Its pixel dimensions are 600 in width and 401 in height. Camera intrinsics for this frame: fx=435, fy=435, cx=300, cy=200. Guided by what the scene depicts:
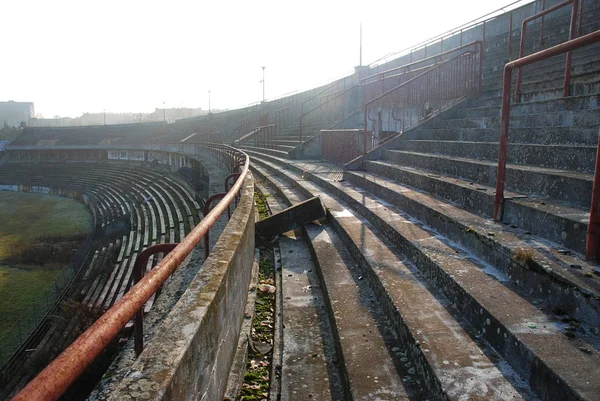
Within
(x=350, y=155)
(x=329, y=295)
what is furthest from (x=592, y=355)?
(x=350, y=155)

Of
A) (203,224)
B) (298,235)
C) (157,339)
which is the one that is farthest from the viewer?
(298,235)

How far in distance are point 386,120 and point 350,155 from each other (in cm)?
210

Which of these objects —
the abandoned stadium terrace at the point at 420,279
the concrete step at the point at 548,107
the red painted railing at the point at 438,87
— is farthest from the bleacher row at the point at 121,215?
the red painted railing at the point at 438,87

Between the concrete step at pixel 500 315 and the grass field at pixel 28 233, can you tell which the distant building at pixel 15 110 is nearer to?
the grass field at pixel 28 233

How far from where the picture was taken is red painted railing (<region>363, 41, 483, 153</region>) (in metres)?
8.68

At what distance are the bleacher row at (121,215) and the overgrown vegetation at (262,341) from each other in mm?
4878

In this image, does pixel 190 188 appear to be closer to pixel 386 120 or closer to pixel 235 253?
pixel 386 120

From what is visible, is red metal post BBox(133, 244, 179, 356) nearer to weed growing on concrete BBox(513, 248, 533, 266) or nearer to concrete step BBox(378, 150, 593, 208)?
weed growing on concrete BBox(513, 248, 533, 266)

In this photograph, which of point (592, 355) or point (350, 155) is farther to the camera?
point (350, 155)

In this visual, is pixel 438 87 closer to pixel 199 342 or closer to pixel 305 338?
pixel 305 338

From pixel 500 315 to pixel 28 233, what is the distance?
31063mm

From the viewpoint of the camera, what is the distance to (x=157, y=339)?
1806 mm

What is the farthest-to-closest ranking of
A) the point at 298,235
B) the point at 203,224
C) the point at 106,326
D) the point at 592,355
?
1. the point at 298,235
2. the point at 203,224
3. the point at 592,355
4. the point at 106,326

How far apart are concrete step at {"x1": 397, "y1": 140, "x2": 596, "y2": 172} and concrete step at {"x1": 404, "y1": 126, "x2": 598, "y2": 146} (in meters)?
0.34
